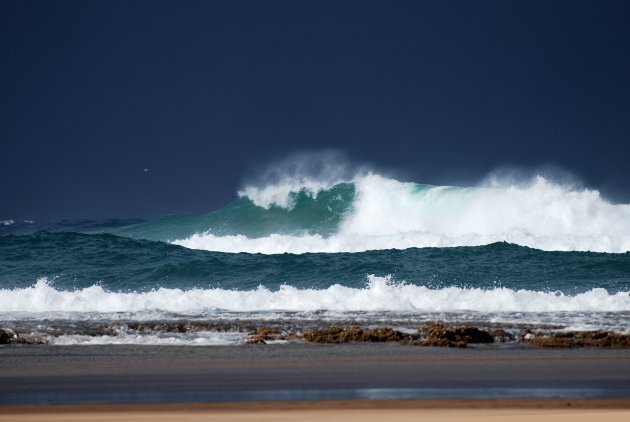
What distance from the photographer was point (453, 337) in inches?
330

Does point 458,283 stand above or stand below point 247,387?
above

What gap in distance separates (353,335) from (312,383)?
2508mm

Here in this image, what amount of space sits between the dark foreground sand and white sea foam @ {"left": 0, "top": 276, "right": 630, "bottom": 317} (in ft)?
14.7

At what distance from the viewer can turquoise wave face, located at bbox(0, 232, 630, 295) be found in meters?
15.3

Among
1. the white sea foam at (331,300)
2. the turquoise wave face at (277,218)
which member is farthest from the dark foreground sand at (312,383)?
the turquoise wave face at (277,218)

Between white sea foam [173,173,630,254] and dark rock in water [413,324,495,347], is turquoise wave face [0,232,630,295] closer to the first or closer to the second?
white sea foam [173,173,630,254]

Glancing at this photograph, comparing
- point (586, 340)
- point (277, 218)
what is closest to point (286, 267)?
point (586, 340)

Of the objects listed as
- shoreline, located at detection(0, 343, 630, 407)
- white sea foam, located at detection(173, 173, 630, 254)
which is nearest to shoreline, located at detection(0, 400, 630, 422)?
shoreline, located at detection(0, 343, 630, 407)

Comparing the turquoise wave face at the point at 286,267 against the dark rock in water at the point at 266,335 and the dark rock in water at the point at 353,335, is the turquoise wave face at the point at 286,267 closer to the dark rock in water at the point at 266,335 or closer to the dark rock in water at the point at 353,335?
the dark rock in water at the point at 266,335

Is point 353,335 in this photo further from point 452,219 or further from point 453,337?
point 452,219

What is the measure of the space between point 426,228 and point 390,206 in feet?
4.85

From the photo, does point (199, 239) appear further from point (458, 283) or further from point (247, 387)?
point (247, 387)

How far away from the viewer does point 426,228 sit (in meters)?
25.1

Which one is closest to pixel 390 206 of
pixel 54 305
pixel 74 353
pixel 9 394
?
pixel 54 305
